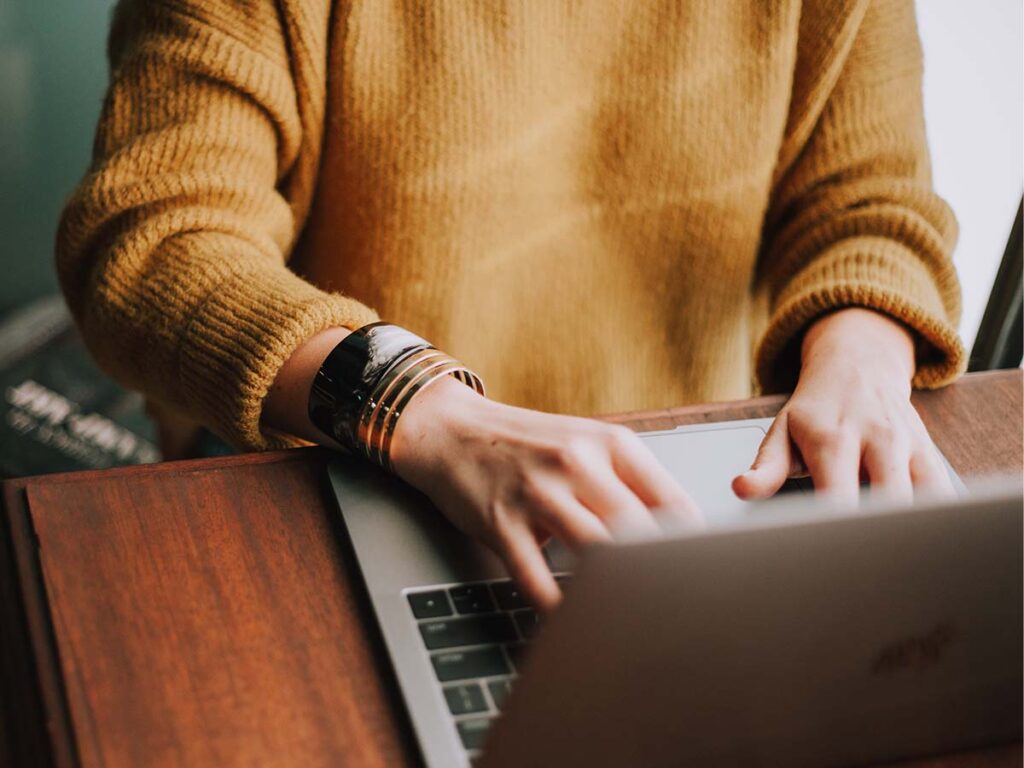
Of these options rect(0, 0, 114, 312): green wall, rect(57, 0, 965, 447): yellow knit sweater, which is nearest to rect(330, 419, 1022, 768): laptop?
rect(57, 0, 965, 447): yellow knit sweater

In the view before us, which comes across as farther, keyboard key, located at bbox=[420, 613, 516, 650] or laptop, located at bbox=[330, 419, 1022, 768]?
keyboard key, located at bbox=[420, 613, 516, 650]

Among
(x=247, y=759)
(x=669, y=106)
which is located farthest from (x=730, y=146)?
(x=247, y=759)

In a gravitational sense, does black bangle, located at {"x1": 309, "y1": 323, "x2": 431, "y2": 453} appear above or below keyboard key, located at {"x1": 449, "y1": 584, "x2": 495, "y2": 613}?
above

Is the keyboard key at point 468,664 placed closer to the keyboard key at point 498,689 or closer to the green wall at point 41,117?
the keyboard key at point 498,689

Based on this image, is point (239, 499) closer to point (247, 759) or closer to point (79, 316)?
point (247, 759)

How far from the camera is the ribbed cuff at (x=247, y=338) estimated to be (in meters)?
0.55

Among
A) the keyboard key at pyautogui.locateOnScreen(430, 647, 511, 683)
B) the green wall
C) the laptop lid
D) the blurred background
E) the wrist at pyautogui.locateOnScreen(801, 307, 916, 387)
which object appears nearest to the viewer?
the laptop lid

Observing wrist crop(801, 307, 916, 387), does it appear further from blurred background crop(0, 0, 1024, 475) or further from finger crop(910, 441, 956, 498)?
blurred background crop(0, 0, 1024, 475)

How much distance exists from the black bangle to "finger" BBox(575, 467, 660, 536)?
138 mm

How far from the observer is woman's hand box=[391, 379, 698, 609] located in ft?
1.47

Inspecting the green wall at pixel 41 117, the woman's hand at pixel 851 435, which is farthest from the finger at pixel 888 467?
the green wall at pixel 41 117

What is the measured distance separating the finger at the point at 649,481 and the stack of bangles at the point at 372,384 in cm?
12

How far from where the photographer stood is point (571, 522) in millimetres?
445

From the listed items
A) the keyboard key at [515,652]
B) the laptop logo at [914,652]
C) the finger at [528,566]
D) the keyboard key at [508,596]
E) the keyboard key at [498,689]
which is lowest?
the keyboard key at [508,596]
